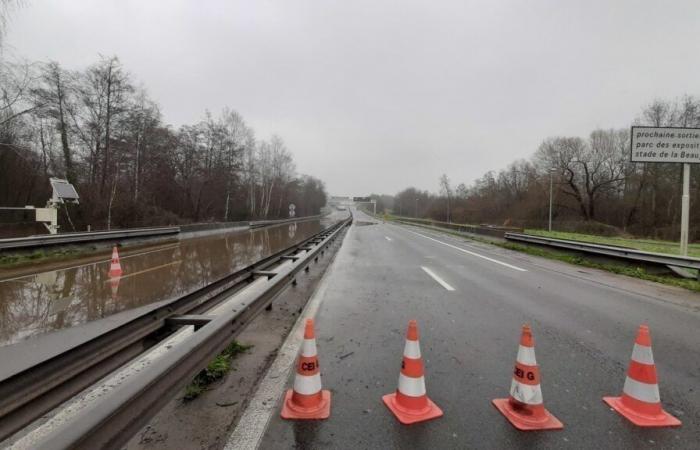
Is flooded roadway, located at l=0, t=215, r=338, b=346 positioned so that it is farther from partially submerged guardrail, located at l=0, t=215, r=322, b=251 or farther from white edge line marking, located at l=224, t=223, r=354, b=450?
white edge line marking, located at l=224, t=223, r=354, b=450

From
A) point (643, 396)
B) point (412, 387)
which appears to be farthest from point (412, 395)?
point (643, 396)

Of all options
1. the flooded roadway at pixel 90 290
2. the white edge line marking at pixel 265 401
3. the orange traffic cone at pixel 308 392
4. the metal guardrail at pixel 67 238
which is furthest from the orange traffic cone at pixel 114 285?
the orange traffic cone at pixel 308 392

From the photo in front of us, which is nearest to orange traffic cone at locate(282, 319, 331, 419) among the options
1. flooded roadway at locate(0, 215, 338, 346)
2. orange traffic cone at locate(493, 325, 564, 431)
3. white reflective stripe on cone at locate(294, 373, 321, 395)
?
white reflective stripe on cone at locate(294, 373, 321, 395)

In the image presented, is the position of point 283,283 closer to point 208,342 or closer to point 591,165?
point 208,342

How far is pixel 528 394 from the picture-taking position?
306 cm

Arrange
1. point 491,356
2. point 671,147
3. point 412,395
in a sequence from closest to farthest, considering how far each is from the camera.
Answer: point 412,395
point 491,356
point 671,147

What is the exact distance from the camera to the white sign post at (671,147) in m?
12.3

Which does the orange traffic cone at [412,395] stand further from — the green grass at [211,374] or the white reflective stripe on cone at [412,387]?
the green grass at [211,374]

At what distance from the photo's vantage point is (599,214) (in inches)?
2231

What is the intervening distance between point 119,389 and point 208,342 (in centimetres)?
109

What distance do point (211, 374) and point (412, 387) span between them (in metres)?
2.09

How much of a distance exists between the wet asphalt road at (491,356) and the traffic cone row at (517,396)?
10 centimetres

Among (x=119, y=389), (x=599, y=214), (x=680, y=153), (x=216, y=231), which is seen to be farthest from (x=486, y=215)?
(x=119, y=389)

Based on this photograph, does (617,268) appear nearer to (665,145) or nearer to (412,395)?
(665,145)
